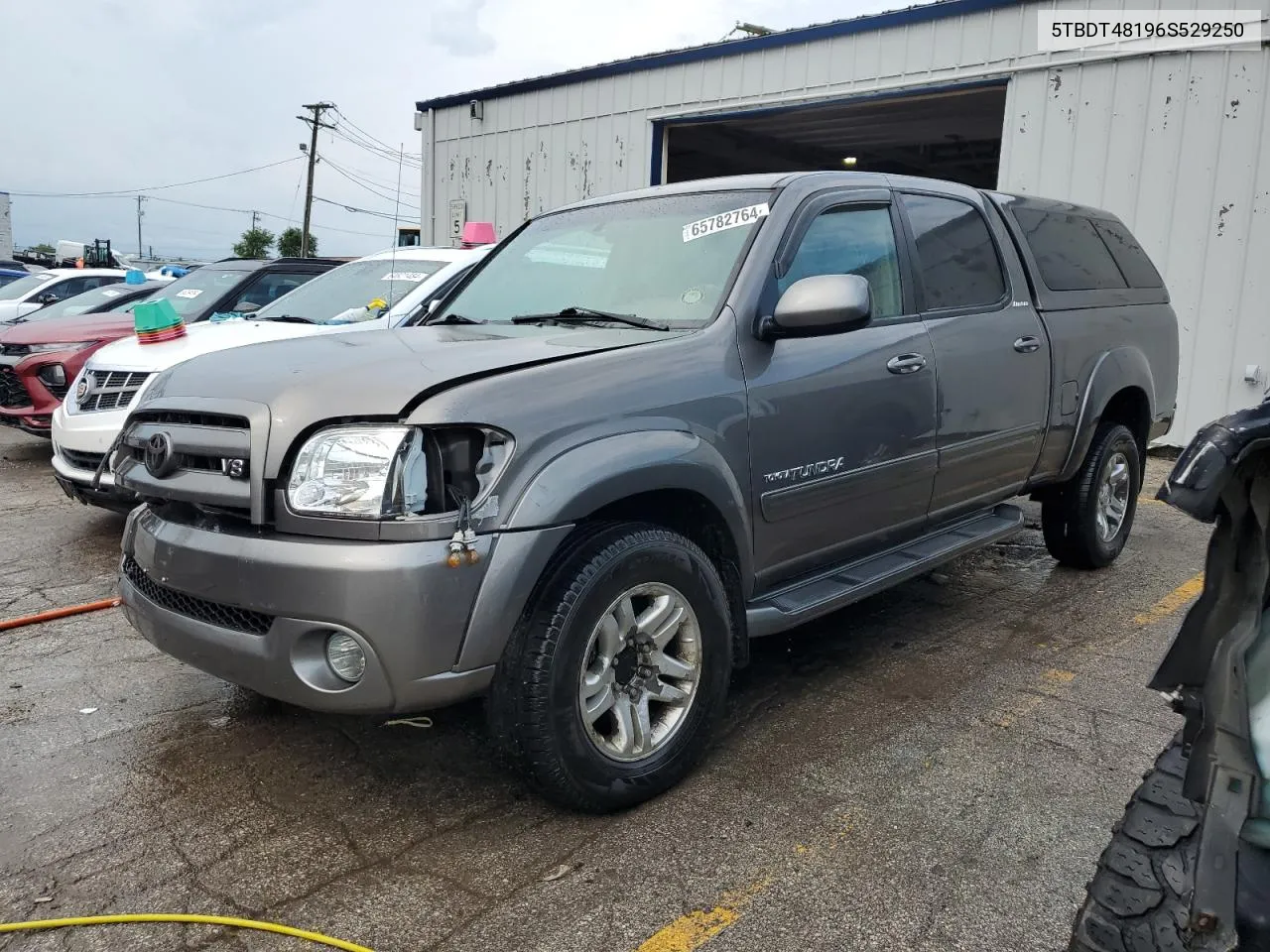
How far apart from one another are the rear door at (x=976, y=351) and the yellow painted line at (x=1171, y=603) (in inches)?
33.3

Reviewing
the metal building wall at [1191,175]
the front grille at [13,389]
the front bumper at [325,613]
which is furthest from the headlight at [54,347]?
the metal building wall at [1191,175]

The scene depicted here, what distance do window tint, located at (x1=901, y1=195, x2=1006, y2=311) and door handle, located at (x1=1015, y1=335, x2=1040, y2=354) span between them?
21 centimetres

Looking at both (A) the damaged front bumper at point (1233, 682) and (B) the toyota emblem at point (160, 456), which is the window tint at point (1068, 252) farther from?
(B) the toyota emblem at point (160, 456)

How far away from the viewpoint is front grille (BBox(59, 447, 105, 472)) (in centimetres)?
540

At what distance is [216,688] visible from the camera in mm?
3607

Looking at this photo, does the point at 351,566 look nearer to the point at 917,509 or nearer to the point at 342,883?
the point at 342,883

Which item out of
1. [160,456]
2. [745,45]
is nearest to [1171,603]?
[160,456]

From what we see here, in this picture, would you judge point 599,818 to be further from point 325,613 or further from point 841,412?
point 841,412

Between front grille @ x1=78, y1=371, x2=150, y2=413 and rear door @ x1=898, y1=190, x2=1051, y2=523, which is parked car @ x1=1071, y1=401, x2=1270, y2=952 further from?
front grille @ x1=78, y1=371, x2=150, y2=413

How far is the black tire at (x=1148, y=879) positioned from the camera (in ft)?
4.99

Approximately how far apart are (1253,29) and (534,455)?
864 centimetres

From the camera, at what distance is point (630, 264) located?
3494 millimetres

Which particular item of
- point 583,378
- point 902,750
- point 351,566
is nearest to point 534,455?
point 583,378

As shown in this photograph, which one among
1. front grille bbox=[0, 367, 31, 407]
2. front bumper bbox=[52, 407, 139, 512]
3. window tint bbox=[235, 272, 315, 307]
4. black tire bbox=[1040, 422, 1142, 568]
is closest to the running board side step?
black tire bbox=[1040, 422, 1142, 568]
